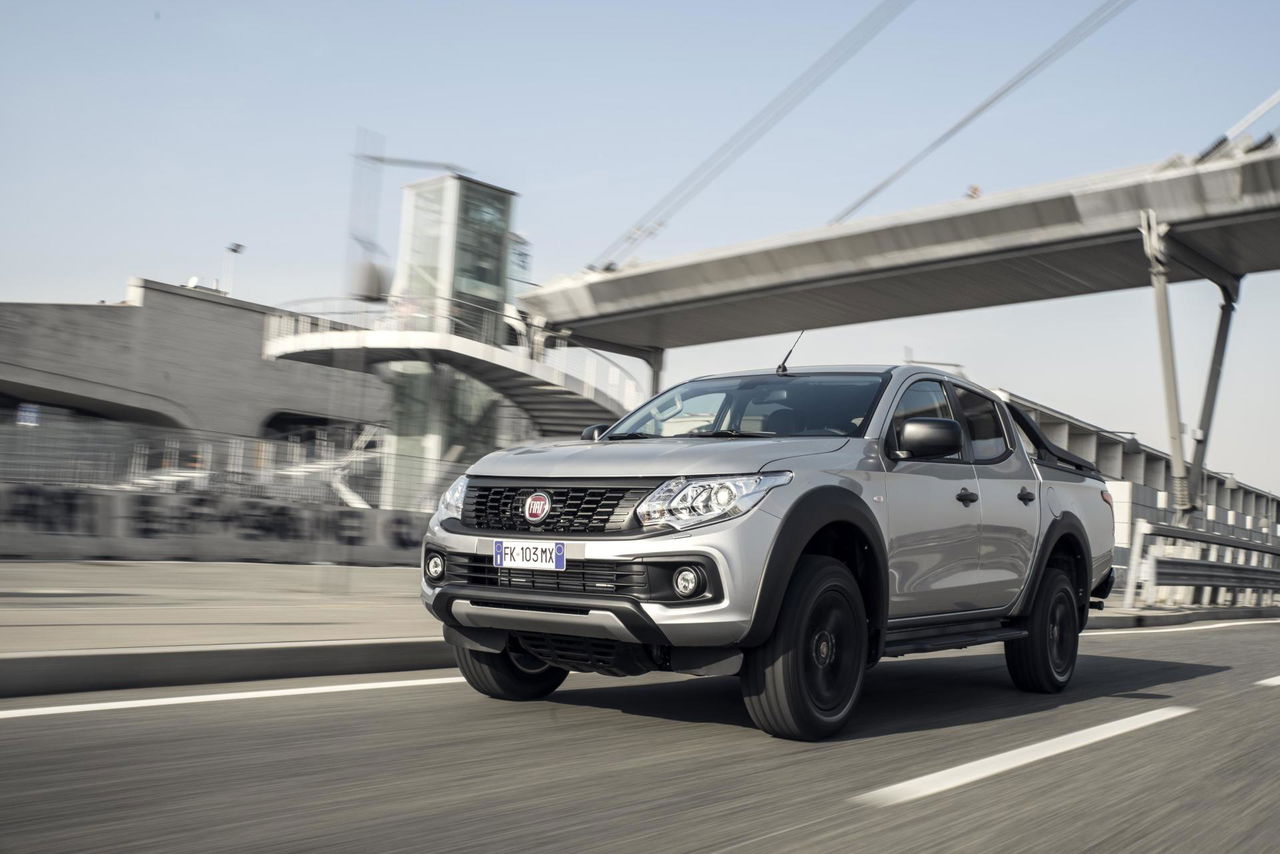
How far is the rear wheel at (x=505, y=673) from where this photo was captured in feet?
20.2

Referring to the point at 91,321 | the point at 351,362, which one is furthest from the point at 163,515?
the point at 91,321

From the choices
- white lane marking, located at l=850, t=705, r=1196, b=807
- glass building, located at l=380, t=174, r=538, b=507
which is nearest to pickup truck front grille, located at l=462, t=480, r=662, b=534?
white lane marking, located at l=850, t=705, r=1196, b=807

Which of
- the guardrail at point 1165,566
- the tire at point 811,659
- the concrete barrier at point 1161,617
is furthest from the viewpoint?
the guardrail at point 1165,566

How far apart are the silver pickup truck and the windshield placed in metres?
0.02

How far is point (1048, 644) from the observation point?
762 centimetres

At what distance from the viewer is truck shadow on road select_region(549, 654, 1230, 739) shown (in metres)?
6.22

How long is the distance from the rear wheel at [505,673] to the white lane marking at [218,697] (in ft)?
2.08

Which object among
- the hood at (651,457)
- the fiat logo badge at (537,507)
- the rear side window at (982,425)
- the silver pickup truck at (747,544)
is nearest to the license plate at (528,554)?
the silver pickup truck at (747,544)

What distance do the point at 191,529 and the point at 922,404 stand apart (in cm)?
1304

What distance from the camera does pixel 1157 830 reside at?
13.4 feet

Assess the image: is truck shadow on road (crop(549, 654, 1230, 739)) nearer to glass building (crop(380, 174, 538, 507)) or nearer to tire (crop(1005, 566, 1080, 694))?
tire (crop(1005, 566, 1080, 694))

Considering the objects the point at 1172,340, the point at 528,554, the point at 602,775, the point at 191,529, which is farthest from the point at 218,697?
the point at 1172,340

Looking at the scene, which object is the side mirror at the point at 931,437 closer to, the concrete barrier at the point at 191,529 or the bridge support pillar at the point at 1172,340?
the concrete barrier at the point at 191,529

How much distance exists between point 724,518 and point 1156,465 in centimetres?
4754
